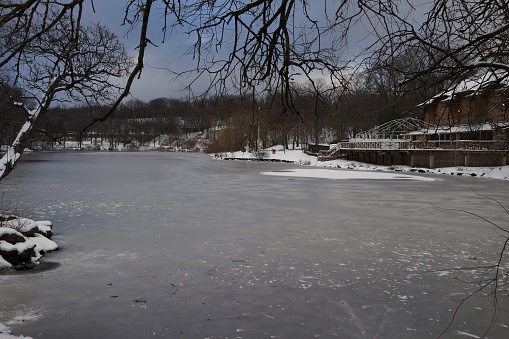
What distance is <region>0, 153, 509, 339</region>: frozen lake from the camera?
6340 millimetres

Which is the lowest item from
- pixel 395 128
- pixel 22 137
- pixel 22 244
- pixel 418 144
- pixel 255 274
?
pixel 255 274

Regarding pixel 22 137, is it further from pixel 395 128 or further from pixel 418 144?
pixel 395 128

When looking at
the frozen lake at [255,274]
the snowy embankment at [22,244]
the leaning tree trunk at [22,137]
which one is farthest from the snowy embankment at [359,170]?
the leaning tree trunk at [22,137]

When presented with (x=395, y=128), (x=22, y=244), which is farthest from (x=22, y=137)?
(x=395, y=128)

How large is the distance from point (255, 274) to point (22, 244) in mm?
5107

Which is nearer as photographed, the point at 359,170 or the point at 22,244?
the point at 22,244

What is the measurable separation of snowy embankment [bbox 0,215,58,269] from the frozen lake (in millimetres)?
406

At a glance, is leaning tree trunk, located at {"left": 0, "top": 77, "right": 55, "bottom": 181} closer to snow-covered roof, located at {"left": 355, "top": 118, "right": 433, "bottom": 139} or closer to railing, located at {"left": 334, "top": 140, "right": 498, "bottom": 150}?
railing, located at {"left": 334, "top": 140, "right": 498, "bottom": 150}

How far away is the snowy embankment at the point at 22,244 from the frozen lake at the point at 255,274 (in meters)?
0.41

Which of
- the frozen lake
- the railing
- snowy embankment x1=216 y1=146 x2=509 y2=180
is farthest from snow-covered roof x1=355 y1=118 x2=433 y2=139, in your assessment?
the frozen lake

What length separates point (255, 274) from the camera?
28.0ft

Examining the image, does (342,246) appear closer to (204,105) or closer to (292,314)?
(292,314)

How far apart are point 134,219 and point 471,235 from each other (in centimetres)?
→ 979

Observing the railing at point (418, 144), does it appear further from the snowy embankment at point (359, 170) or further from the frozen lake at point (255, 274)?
the frozen lake at point (255, 274)
